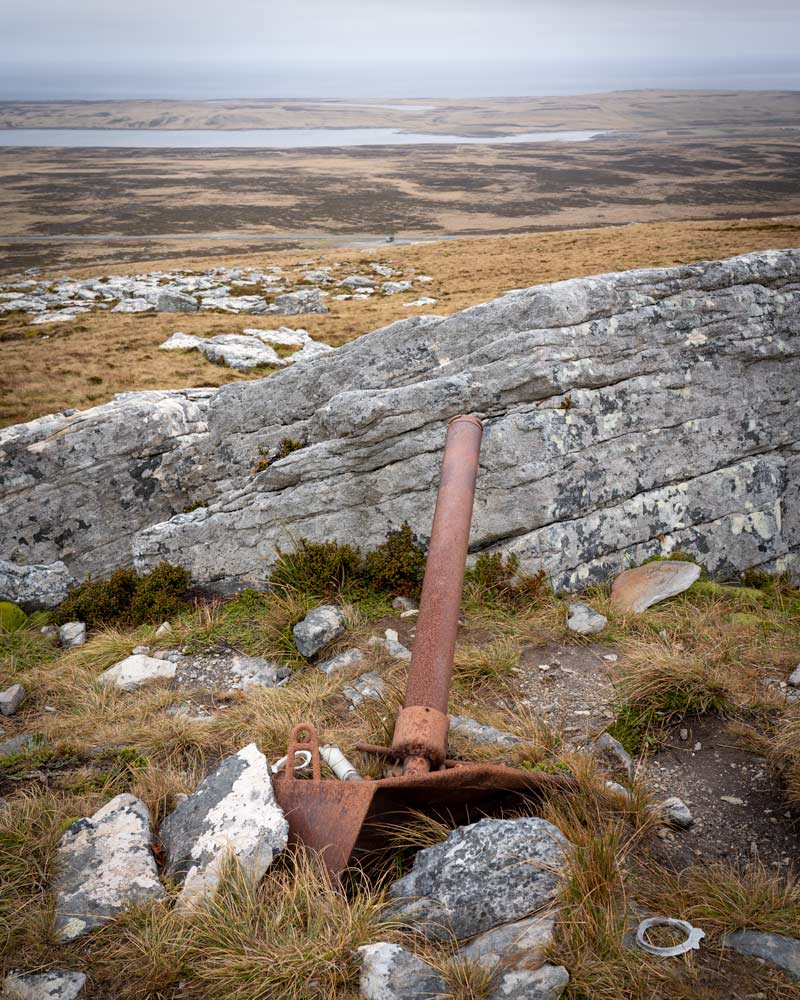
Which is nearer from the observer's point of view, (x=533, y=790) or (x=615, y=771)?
(x=533, y=790)

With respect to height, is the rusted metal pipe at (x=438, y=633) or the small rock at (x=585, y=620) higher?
the rusted metal pipe at (x=438, y=633)

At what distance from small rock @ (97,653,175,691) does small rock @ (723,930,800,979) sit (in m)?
6.34

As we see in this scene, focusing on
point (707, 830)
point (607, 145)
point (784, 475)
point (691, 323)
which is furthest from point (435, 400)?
point (607, 145)

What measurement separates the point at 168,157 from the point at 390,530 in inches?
7418

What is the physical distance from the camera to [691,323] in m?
10.6

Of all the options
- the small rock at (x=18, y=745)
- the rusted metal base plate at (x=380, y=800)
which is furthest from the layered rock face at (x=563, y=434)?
the rusted metal base plate at (x=380, y=800)

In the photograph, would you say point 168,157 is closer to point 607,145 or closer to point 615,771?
point 607,145

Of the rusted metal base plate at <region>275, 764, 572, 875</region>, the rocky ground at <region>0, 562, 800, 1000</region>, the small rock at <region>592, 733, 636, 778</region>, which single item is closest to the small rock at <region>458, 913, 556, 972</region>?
the rocky ground at <region>0, 562, 800, 1000</region>

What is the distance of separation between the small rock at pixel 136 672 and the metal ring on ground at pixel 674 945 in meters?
5.95

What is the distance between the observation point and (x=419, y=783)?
4.38 m

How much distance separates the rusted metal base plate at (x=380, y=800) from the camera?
173 inches

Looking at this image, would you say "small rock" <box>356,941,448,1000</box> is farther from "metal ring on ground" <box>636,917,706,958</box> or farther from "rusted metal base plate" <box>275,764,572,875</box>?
"metal ring on ground" <box>636,917,706,958</box>

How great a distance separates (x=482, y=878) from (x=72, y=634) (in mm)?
7991

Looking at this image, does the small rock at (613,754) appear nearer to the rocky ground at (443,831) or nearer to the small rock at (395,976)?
the rocky ground at (443,831)
